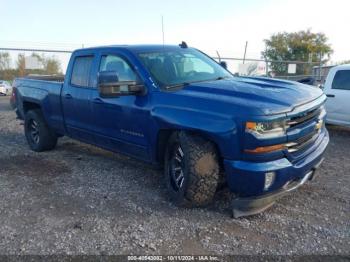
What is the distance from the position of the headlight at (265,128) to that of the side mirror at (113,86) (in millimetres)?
A: 1479

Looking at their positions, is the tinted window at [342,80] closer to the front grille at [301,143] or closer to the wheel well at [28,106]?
the front grille at [301,143]

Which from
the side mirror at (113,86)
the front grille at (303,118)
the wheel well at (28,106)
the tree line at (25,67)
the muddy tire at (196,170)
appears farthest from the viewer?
the tree line at (25,67)

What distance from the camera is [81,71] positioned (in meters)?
5.48

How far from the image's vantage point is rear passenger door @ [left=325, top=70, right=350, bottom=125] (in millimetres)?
7809

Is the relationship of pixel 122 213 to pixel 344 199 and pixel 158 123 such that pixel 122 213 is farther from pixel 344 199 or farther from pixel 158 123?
pixel 344 199

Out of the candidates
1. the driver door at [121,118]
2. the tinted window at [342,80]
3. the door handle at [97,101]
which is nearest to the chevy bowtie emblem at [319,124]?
the driver door at [121,118]

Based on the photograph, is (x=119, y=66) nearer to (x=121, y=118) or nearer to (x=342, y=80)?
(x=121, y=118)

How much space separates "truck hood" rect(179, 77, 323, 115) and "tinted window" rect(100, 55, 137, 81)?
0.81 m

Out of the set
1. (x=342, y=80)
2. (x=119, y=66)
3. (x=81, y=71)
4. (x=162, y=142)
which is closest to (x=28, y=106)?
(x=81, y=71)

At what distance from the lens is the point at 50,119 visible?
20.7ft

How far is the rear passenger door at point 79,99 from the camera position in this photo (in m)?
5.26

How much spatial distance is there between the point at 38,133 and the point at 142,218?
366cm

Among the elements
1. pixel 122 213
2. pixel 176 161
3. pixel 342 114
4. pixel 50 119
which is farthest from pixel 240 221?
pixel 342 114

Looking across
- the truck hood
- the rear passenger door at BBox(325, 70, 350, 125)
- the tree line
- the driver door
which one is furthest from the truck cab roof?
the tree line
